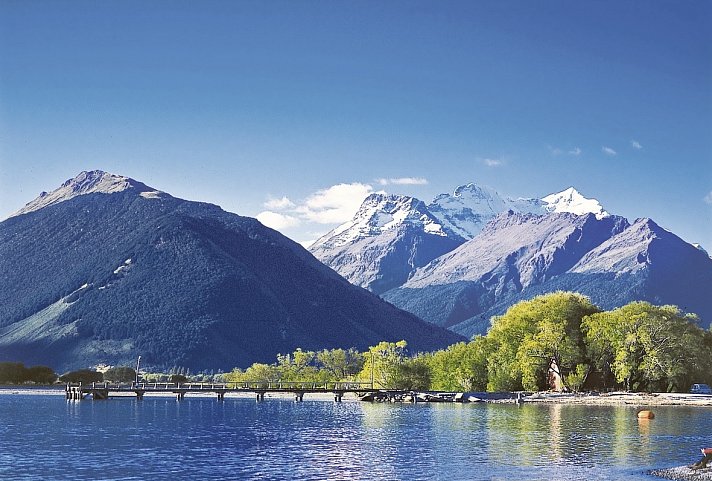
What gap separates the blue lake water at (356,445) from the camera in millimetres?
66500

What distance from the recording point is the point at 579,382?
171500 millimetres

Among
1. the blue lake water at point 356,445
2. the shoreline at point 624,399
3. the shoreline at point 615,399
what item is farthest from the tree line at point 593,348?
the blue lake water at point 356,445

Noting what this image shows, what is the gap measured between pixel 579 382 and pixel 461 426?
68.6 meters

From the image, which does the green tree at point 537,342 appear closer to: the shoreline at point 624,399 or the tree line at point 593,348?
the tree line at point 593,348

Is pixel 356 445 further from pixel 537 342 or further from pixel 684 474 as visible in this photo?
pixel 537 342

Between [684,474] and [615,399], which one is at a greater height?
[615,399]

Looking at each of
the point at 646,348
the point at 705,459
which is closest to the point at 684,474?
the point at 705,459

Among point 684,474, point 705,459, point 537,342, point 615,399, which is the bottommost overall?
point 684,474

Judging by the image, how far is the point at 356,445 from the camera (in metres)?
87.1

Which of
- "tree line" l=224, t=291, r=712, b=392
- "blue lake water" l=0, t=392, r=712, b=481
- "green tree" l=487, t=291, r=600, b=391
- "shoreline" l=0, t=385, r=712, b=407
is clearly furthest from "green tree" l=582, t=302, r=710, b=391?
"blue lake water" l=0, t=392, r=712, b=481

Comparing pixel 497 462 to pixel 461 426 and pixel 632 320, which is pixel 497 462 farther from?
pixel 632 320

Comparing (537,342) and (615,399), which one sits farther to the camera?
(537,342)

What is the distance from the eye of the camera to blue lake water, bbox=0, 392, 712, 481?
66.5m

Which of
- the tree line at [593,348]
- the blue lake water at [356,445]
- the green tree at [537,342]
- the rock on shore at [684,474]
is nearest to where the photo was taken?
the rock on shore at [684,474]
